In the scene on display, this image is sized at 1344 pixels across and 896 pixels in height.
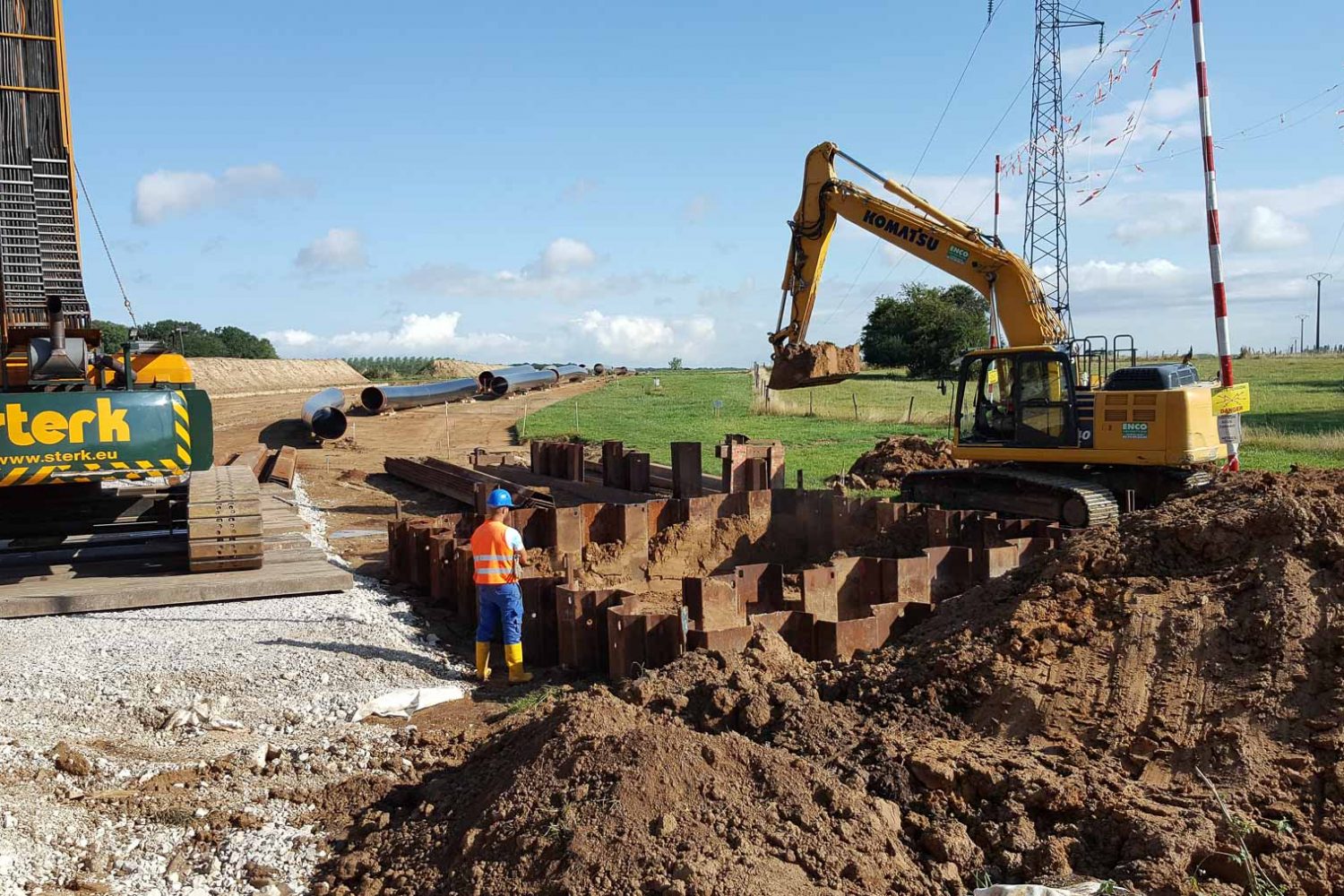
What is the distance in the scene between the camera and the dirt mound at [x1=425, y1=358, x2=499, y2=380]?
7525 cm

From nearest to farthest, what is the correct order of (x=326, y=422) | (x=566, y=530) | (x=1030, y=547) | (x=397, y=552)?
(x=1030, y=547)
(x=566, y=530)
(x=397, y=552)
(x=326, y=422)

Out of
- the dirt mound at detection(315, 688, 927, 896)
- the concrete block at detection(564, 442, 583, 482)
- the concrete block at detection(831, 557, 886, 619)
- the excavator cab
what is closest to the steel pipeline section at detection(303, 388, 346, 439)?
the concrete block at detection(564, 442, 583, 482)

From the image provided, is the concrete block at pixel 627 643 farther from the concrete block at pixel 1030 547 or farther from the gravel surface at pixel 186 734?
the concrete block at pixel 1030 547

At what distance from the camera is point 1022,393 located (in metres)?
12.1

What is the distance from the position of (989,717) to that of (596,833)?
→ 2.32 metres

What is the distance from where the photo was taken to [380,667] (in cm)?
757

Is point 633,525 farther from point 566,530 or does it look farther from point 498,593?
point 498,593

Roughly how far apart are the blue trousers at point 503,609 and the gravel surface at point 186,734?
0.42 meters

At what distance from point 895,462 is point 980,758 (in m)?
12.8

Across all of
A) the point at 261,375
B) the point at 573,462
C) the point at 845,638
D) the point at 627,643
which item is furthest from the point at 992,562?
the point at 261,375

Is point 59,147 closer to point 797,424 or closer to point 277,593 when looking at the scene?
point 277,593

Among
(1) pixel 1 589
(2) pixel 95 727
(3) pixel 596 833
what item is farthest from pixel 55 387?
(3) pixel 596 833

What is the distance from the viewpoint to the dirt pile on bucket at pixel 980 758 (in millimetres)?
4199

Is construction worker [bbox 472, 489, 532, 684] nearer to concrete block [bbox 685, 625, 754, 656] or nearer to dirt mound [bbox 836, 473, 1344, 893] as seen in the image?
concrete block [bbox 685, 625, 754, 656]
